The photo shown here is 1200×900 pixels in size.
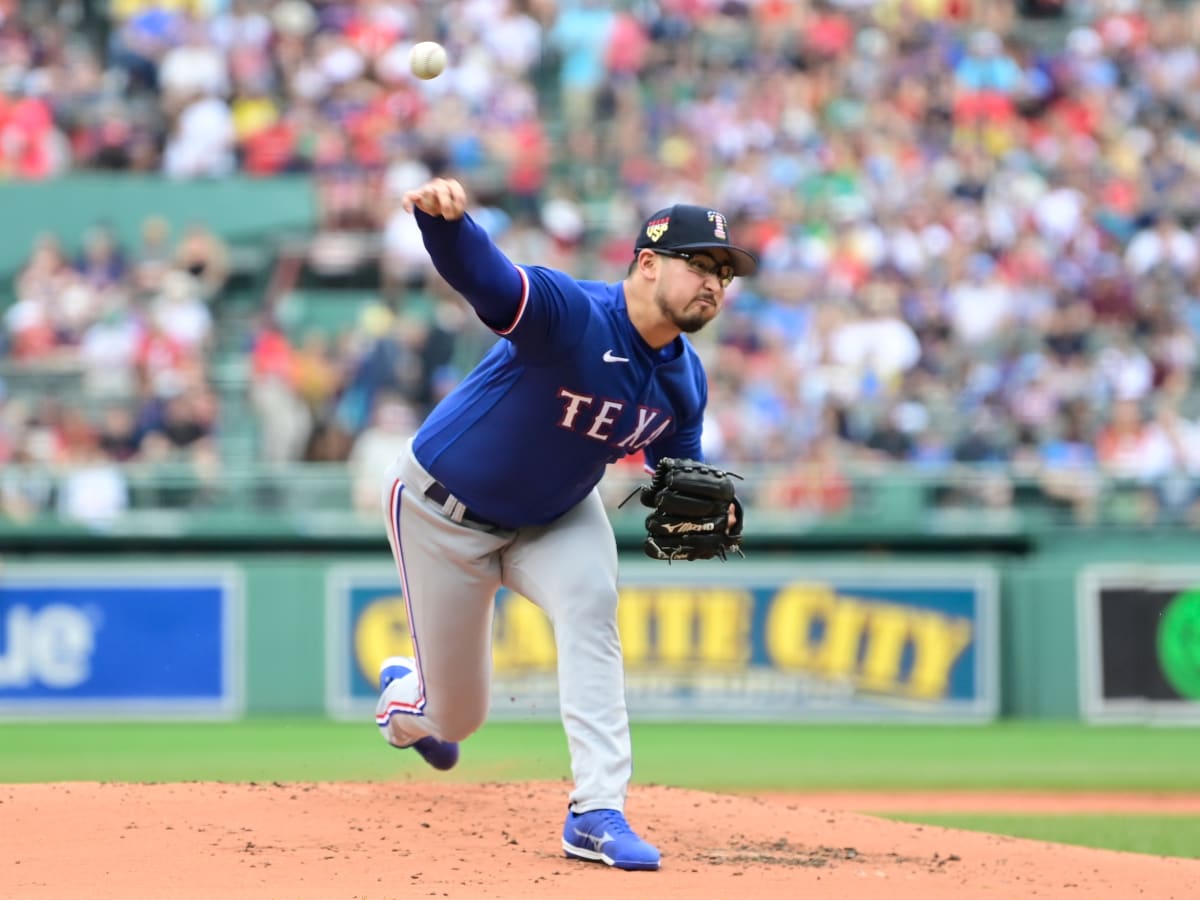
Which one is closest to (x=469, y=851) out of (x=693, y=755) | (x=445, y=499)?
(x=445, y=499)

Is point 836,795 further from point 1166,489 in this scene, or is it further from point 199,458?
point 199,458

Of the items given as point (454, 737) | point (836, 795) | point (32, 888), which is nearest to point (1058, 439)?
point (836, 795)

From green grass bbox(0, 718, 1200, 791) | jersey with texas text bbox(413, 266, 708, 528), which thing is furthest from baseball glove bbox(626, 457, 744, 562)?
green grass bbox(0, 718, 1200, 791)

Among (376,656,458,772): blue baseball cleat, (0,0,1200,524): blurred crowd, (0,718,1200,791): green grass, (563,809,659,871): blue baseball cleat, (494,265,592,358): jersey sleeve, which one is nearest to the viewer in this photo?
(494,265,592,358): jersey sleeve

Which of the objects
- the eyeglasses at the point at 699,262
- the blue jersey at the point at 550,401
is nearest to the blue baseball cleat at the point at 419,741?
the blue jersey at the point at 550,401

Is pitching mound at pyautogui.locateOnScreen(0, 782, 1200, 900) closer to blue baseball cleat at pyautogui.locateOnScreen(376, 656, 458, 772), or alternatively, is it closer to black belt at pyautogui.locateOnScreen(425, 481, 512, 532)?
blue baseball cleat at pyautogui.locateOnScreen(376, 656, 458, 772)

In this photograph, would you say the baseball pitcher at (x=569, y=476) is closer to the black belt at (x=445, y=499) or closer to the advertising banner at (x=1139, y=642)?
the black belt at (x=445, y=499)
